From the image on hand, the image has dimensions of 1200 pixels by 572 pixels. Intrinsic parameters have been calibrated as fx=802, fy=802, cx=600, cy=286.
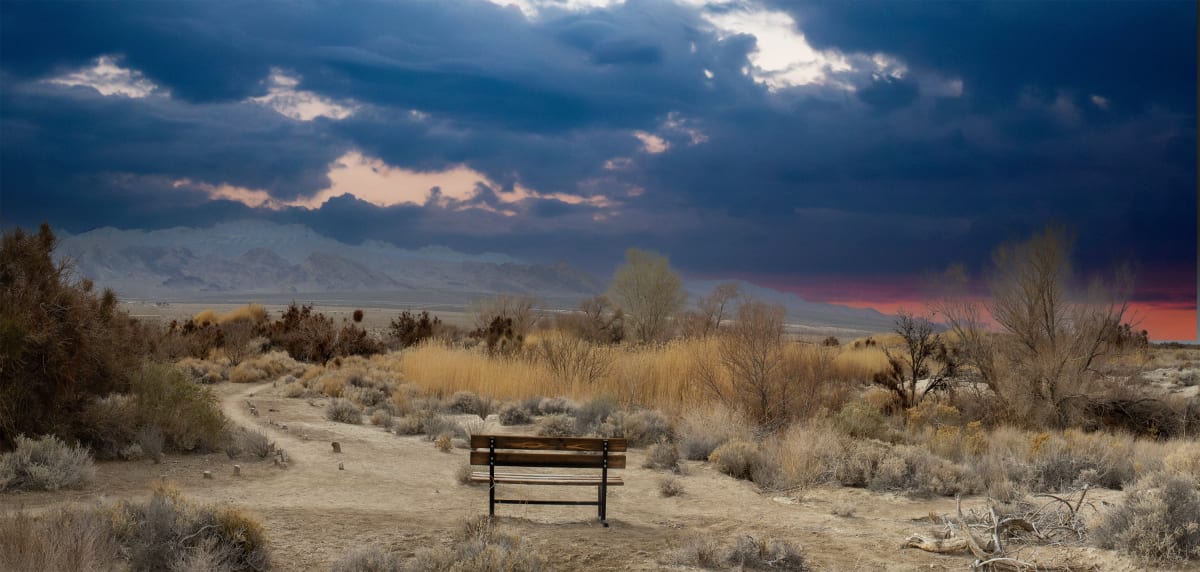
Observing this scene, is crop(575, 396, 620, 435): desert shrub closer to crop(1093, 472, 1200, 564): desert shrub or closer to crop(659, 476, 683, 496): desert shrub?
crop(659, 476, 683, 496): desert shrub

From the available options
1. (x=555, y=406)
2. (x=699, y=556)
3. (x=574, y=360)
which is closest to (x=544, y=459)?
(x=699, y=556)

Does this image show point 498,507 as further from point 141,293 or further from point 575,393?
point 141,293

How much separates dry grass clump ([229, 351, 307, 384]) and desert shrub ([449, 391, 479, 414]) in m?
8.00

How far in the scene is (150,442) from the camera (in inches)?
425

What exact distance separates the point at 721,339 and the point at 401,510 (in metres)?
8.69

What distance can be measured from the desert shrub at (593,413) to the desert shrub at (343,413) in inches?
172

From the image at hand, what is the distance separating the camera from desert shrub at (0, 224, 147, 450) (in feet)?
32.2

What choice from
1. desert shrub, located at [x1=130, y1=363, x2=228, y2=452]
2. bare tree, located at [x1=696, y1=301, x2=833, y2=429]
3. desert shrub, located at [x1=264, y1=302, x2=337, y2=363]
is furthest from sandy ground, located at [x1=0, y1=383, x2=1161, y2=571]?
desert shrub, located at [x1=264, y1=302, x2=337, y2=363]

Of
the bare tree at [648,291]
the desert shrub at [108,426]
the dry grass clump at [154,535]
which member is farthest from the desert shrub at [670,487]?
the bare tree at [648,291]

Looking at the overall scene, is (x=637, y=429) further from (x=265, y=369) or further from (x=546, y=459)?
(x=265, y=369)

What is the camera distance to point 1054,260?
1694 centimetres

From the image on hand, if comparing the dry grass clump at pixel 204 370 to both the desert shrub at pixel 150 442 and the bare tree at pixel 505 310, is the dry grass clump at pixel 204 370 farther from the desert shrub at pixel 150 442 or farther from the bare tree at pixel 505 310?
the bare tree at pixel 505 310

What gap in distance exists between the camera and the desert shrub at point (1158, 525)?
6902 millimetres

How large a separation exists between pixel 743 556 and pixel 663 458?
15.3 feet
